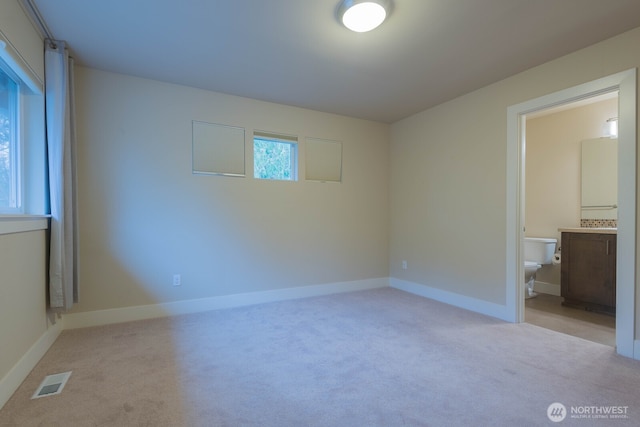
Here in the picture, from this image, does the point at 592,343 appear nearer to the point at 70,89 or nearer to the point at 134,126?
the point at 134,126

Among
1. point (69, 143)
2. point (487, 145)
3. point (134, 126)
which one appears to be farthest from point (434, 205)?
point (69, 143)

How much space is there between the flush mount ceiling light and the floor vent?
9.62 feet

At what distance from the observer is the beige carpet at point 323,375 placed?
156 cm

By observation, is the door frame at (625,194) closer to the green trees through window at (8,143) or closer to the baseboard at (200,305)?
the baseboard at (200,305)

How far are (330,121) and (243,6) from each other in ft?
7.30

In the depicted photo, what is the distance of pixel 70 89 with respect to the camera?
8.48 ft

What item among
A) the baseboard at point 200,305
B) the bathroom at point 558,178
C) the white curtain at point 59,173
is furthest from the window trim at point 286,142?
the bathroom at point 558,178

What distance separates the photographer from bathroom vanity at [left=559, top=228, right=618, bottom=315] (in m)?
3.20

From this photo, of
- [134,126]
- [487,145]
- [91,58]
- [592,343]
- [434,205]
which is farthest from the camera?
[434,205]

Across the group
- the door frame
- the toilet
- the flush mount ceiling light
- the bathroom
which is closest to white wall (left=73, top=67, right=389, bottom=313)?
the flush mount ceiling light

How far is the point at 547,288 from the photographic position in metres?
4.14

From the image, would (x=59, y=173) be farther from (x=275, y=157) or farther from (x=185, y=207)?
(x=275, y=157)

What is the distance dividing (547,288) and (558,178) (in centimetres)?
151

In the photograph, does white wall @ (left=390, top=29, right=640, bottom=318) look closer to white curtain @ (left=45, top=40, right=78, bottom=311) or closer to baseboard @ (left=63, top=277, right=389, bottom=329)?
baseboard @ (left=63, top=277, right=389, bottom=329)
